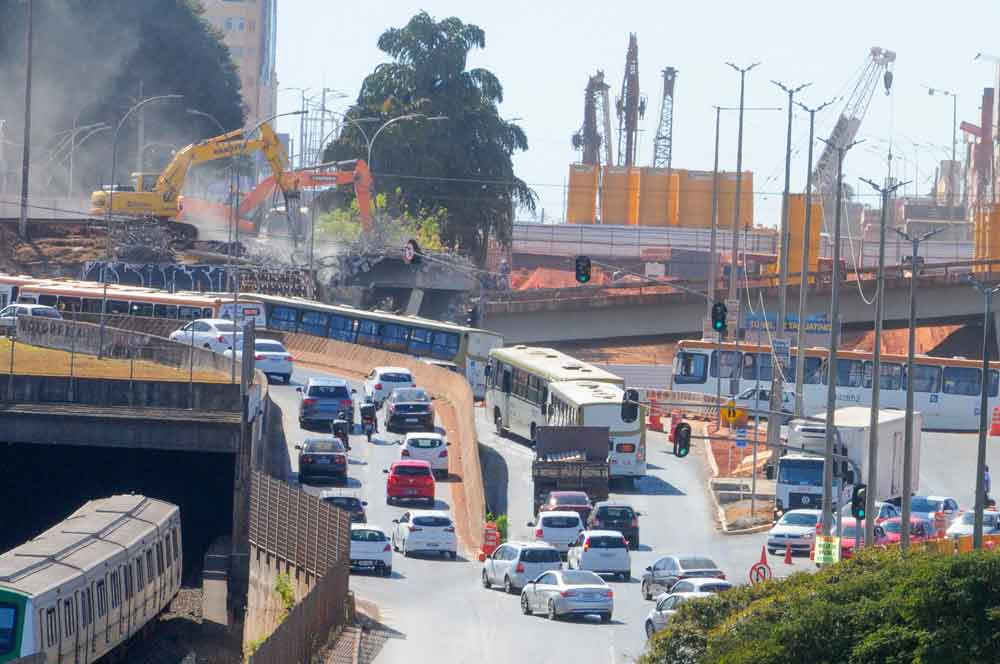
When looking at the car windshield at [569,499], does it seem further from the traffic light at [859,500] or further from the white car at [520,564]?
the traffic light at [859,500]

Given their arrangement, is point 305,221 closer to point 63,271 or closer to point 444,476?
point 63,271

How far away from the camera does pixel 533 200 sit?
105500 millimetres

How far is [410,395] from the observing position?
195ft

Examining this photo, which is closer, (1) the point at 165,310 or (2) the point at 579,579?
(2) the point at 579,579

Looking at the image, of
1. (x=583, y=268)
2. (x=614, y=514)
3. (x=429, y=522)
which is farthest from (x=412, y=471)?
(x=583, y=268)

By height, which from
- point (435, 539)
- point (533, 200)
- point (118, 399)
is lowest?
point (435, 539)

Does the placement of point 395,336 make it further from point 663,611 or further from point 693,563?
point 663,611

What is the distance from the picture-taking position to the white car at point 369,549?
40719 millimetres

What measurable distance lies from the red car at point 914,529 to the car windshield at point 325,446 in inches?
605

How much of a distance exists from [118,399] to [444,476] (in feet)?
41.2

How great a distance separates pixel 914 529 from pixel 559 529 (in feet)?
28.7

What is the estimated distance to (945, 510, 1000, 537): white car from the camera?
45.3 meters

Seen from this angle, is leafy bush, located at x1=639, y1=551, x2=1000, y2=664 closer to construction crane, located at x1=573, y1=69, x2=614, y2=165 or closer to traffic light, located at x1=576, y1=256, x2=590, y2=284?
traffic light, located at x1=576, y1=256, x2=590, y2=284

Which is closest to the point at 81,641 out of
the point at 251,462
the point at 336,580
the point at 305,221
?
the point at 336,580
